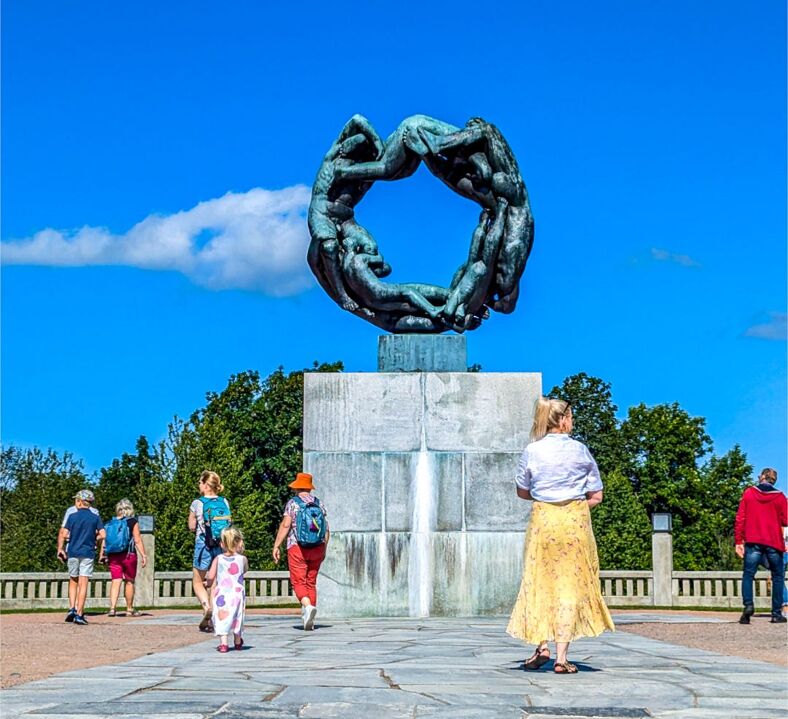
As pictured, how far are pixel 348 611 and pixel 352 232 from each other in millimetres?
4483

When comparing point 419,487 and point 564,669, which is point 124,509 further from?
point 564,669

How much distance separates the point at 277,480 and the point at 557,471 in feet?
150

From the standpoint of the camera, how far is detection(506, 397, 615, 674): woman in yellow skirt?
25.3ft

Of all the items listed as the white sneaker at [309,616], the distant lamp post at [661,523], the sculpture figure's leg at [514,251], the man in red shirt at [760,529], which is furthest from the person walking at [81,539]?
the distant lamp post at [661,523]

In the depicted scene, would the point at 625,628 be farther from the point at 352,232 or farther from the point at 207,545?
the point at 352,232

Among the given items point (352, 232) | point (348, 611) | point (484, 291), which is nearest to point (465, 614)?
point (348, 611)

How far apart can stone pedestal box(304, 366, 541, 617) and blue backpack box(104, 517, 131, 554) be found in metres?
4.19

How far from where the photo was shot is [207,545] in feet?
39.0

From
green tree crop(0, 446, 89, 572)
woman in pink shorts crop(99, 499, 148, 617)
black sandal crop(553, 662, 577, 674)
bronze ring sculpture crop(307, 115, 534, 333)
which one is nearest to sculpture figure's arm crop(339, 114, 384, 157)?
bronze ring sculpture crop(307, 115, 534, 333)

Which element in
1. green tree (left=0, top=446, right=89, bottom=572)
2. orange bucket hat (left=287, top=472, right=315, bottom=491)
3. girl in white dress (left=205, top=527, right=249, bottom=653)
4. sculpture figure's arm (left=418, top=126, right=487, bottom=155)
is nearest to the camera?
girl in white dress (left=205, top=527, right=249, bottom=653)

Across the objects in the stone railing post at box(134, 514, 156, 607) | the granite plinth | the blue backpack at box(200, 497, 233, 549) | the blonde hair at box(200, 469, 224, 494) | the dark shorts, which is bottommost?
the stone railing post at box(134, 514, 156, 607)

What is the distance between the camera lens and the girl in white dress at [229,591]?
9.84 metres

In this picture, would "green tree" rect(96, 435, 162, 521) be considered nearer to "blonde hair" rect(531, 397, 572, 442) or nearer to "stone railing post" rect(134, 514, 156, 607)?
"stone railing post" rect(134, 514, 156, 607)

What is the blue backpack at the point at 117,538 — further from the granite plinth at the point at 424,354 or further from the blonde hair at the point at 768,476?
the blonde hair at the point at 768,476
